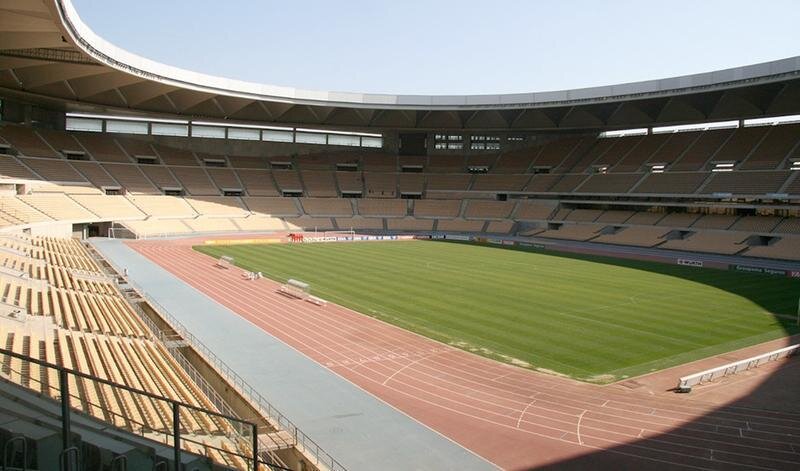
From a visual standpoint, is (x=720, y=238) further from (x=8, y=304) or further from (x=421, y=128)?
(x=8, y=304)

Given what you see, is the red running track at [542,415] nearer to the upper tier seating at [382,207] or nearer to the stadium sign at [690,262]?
the stadium sign at [690,262]

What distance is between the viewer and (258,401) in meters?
13.0

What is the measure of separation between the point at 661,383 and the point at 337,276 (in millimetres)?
18661

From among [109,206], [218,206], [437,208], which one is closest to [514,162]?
[437,208]

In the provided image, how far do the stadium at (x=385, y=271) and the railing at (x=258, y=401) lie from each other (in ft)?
0.26

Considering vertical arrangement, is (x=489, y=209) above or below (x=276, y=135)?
below

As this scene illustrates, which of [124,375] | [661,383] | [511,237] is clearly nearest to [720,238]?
[511,237]

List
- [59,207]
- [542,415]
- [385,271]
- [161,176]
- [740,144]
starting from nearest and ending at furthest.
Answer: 1. [542,415]
2. [385,271]
3. [59,207]
4. [740,144]
5. [161,176]

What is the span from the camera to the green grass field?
1755cm

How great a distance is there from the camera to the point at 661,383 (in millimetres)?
14812

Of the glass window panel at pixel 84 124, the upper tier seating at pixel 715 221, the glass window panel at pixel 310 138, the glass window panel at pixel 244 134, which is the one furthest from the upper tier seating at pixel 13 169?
the upper tier seating at pixel 715 221

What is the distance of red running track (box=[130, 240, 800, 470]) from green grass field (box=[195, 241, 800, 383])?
1327 mm

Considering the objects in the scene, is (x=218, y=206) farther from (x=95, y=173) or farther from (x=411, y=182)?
(x=411, y=182)

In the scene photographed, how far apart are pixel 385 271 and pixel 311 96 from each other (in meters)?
25.6
